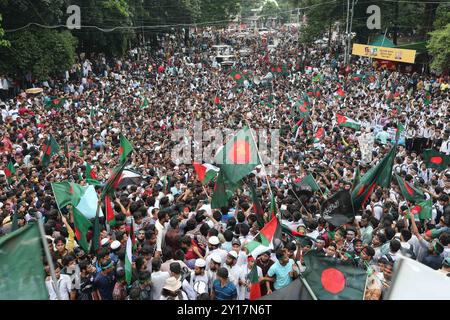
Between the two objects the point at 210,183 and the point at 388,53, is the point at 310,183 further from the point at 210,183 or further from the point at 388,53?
the point at 388,53

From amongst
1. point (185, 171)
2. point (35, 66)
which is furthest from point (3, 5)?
point (185, 171)

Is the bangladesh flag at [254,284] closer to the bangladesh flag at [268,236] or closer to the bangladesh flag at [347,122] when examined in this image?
the bangladesh flag at [268,236]

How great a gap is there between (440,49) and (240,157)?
1876 cm

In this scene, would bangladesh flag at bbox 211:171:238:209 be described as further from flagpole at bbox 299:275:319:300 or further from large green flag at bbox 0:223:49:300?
large green flag at bbox 0:223:49:300

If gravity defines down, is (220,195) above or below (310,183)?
above

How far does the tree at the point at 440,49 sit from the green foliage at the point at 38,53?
1825 cm

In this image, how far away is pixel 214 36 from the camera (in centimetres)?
4878

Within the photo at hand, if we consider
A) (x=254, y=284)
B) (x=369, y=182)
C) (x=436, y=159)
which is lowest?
(x=254, y=284)

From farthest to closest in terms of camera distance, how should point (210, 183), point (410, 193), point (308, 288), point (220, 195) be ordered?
point (210, 183) → point (410, 193) → point (220, 195) → point (308, 288)

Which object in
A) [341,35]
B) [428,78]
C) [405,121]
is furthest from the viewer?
[341,35]

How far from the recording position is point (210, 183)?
29.7ft

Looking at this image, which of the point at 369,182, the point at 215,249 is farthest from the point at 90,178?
the point at 369,182

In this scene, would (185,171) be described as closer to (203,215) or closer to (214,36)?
(203,215)

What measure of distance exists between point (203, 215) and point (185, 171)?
134 inches
